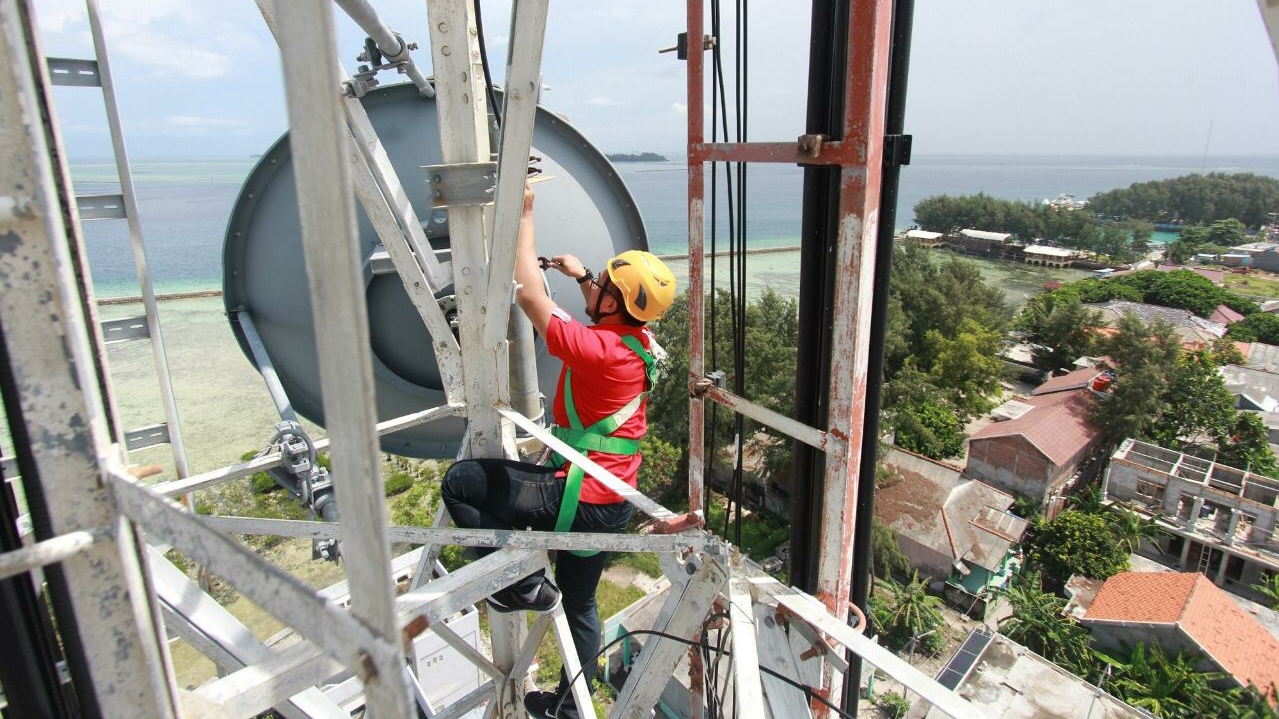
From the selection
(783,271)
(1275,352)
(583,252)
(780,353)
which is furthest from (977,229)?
(583,252)

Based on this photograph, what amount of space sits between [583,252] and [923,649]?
54.8 feet

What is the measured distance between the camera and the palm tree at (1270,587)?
17.9 m

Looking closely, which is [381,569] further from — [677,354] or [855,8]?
[677,354]

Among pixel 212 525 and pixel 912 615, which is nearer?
pixel 212 525

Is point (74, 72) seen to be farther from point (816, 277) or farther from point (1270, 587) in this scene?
point (1270, 587)

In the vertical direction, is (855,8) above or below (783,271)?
above

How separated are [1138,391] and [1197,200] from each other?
301ft

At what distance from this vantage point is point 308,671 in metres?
1.79

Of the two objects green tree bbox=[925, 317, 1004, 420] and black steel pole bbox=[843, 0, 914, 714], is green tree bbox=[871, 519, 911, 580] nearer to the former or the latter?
green tree bbox=[925, 317, 1004, 420]

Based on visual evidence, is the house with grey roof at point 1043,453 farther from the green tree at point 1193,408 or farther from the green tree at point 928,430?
the green tree at point 1193,408

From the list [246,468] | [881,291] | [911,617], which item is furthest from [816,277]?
[911,617]

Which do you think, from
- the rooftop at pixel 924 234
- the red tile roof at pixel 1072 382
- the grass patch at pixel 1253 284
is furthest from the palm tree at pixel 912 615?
the rooftop at pixel 924 234

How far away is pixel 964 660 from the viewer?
14.7 metres

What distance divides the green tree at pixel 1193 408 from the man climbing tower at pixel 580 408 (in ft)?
103
